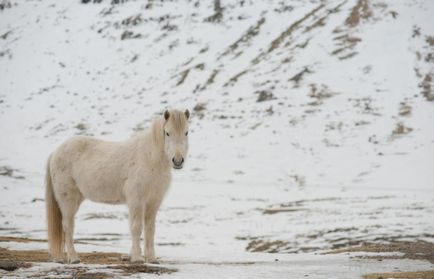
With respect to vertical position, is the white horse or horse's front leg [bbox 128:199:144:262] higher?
the white horse

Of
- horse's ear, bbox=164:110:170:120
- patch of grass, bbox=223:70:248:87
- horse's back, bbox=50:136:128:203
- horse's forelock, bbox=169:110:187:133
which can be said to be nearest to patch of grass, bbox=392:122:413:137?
patch of grass, bbox=223:70:248:87

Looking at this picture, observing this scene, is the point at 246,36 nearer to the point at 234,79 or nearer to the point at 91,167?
the point at 234,79

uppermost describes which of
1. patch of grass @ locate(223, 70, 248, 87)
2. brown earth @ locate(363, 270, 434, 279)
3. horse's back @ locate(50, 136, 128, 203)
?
patch of grass @ locate(223, 70, 248, 87)

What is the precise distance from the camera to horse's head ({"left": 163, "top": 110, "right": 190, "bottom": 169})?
1015cm

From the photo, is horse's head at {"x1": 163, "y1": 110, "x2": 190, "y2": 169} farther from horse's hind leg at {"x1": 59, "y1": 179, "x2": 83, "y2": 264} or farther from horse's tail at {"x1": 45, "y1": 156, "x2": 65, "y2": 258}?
horse's tail at {"x1": 45, "y1": 156, "x2": 65, "y2": 258}

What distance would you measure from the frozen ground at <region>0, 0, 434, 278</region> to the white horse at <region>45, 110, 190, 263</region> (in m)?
1.41

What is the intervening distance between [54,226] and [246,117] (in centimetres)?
6269

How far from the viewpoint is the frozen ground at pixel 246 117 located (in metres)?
24.3

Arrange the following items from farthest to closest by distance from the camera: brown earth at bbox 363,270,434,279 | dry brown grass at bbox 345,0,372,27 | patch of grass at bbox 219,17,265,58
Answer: patch of grass at bbox 219,17,265,58, dry brown grass at bbox 345,0,372,27, brown earth at bbox 363,270,434,279

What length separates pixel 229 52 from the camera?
10338 cm

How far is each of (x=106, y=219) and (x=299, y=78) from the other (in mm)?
55386

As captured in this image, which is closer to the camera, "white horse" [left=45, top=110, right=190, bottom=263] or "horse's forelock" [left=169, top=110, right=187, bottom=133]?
"horse's forelock" [left=169, top=110, right=187, bottom=133]

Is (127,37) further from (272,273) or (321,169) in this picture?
(272,273)

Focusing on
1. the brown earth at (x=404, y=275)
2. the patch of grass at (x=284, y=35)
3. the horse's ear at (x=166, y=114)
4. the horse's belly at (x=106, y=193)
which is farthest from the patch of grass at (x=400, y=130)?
the horse's ear at (x=166, y=114)
